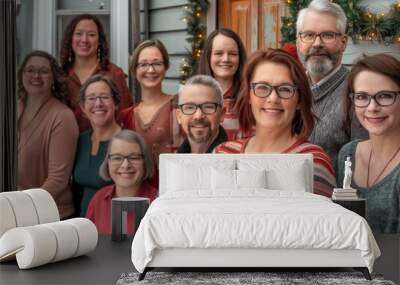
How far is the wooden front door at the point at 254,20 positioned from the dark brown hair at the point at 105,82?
1312 mm

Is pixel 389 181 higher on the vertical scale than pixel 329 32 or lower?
lower

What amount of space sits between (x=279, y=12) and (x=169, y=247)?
3469mm

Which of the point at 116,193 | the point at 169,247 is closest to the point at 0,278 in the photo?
the point at 169,247

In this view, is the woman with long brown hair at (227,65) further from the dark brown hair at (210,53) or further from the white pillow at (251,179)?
the white pillow at (251,179)

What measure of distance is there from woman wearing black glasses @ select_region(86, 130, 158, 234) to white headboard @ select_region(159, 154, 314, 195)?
575mm

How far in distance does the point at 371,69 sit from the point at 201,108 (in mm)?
1788

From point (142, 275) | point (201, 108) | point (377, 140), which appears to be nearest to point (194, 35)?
point (201, 108)

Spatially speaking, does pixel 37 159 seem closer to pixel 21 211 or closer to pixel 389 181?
pixel 21 211

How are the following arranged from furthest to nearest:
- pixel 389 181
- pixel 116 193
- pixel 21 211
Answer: pixel 116 193, pixel 389 181, pixel 21 211

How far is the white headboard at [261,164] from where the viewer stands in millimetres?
7523

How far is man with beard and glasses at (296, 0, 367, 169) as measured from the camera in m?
8.24

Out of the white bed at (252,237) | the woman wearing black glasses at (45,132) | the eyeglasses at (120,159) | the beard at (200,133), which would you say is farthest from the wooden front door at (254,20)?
the white bed at (252,237)

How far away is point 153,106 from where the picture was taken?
28.3ft

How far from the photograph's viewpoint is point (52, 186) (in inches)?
347
